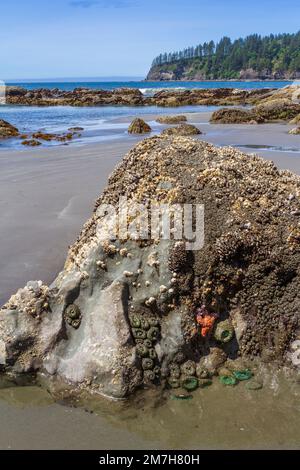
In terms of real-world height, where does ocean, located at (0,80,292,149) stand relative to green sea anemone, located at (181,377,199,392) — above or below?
above

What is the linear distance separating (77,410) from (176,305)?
1.08 m

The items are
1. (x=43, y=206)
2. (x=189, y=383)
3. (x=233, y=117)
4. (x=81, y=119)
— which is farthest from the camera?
(x=81, y=119)

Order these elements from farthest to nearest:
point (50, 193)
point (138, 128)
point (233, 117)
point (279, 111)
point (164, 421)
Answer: point (279, 111) < point (233, 117) < point (138, 128) < point (50, 193) < point (164, 421)

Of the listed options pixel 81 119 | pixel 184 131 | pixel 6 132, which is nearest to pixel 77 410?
pixel 184 131

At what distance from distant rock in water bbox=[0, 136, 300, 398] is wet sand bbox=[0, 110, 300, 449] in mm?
268

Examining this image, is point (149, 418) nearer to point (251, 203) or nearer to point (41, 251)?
point (251, 203)

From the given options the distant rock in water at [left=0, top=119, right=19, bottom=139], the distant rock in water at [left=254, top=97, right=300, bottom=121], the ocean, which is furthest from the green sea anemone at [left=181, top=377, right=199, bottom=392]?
the distant rock in water at [left=254, top=97, right=300, bottom=121]

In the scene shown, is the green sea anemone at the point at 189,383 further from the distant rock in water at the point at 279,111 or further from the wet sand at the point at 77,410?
the distant rock in water at the point at 279,111

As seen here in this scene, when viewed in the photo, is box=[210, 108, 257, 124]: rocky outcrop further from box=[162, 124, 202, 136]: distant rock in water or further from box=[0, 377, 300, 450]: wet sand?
box=[0, 377, 300, 450]: wet sand

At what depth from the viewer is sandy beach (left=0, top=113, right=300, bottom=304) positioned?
5680 mm

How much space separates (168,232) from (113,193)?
813mm

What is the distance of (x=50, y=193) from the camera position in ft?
28.3

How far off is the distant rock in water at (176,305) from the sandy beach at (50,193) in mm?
1245

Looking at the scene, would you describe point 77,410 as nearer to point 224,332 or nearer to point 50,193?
point 224,332
